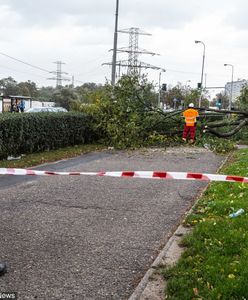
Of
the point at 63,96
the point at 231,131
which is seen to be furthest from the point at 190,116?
the point at 63,96

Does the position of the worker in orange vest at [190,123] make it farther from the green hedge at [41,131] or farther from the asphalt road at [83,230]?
the asphalt road at [83,230]

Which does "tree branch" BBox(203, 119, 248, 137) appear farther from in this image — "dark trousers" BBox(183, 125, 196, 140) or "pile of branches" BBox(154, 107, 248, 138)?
"dark trousers" BBox(183, 125, 196, 140)

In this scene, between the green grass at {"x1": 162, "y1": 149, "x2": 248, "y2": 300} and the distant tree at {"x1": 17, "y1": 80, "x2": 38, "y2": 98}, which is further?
the distant tree at {"x1": 17, "y1": 80, "x2": 38, "y2": 98}

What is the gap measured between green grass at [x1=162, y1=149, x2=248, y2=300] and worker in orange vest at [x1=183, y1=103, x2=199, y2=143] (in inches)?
406

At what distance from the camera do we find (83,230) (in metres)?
5.97

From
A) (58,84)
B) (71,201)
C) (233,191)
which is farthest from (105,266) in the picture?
(58,84)

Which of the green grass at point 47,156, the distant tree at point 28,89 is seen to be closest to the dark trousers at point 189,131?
the green grass at point 47,156

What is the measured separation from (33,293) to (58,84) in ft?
304

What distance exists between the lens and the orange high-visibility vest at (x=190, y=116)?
1723 centimetres

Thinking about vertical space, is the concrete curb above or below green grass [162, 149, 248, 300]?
below

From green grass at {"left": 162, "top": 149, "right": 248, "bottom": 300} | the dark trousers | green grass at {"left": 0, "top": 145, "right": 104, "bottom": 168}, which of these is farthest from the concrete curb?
the dark trousers

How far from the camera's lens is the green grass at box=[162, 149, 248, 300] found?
155 inches

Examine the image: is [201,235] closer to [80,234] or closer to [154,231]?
[154,231]

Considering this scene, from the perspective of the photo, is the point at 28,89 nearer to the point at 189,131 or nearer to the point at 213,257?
the point at 189,131
